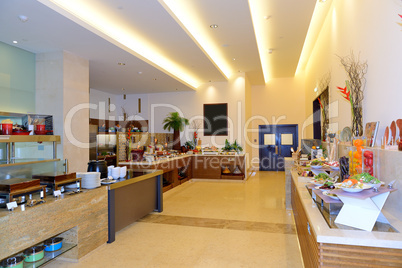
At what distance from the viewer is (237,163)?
29.8 feet

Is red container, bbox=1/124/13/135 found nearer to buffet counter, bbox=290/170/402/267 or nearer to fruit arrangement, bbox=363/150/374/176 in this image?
buffet counter, bbox=290/170/402/267

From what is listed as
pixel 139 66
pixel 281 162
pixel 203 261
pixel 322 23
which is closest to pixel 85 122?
pixel 139 66

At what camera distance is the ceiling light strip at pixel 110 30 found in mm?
4016

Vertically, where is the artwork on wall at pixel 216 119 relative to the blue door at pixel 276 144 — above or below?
above

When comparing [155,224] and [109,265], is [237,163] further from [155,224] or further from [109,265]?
[109,265]

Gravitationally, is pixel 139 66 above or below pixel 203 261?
above

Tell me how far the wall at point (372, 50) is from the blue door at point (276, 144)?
6.02 meters

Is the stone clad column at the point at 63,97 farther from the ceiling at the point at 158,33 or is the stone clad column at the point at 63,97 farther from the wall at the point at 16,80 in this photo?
the ceiling at the point at 158,33

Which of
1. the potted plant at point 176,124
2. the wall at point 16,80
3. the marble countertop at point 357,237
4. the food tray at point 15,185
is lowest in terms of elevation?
the marble countertop at point 357,237

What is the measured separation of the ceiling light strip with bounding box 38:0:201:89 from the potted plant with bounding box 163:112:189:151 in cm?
218

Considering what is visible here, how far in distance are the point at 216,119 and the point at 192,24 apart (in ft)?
15.5

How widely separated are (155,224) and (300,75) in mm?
9098

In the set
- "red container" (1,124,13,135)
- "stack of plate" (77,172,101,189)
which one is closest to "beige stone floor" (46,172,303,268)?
"stack of plate" (77,172,101,189)

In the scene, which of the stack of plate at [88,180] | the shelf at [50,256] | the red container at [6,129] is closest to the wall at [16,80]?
the red container at [6,129]
